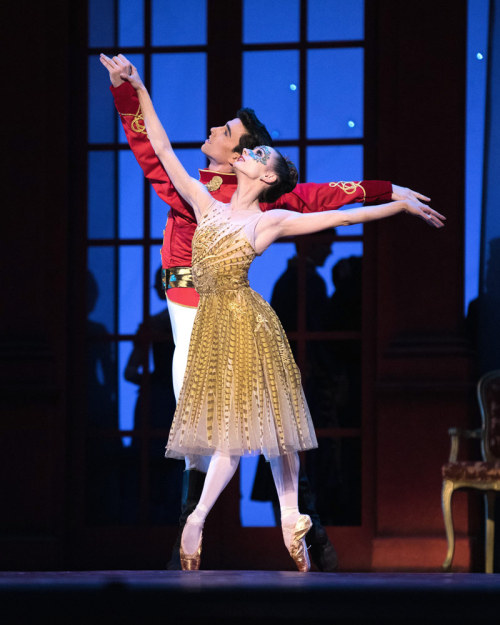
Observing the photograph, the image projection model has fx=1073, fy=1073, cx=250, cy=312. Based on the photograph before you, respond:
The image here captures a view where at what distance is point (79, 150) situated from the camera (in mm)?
5105

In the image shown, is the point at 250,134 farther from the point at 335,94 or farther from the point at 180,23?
the point at 180,23

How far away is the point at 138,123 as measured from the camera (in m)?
3.29

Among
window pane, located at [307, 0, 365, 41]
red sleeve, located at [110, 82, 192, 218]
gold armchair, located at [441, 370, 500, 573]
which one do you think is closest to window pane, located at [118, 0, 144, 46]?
window pane, located at [307, 0, 365, 41]

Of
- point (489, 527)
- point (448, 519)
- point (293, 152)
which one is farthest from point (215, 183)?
point (489, 527)

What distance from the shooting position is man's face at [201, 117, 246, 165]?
3.48 meters

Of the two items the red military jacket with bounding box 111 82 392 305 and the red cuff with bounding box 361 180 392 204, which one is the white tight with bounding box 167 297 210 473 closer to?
the red military jacket with bounding box 111 82 392 305

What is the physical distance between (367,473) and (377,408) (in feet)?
1.06

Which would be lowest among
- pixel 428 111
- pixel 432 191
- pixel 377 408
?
pixel 377 408

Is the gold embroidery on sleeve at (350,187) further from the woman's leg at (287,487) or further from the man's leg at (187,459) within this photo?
the woman's leg at (287,487)

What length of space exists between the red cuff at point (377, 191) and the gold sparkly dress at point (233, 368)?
1.43ft

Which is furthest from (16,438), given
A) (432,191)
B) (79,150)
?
(432,191)

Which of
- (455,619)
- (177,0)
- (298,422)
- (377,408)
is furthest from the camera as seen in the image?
(177,0)

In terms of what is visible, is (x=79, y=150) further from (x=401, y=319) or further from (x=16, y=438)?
(x=401, y=319)

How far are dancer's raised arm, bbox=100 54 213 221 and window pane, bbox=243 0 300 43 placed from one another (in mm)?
2047
